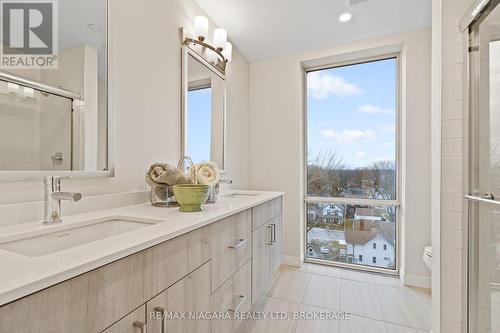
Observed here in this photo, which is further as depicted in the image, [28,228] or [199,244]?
[199,244]

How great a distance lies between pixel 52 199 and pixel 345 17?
2.42m

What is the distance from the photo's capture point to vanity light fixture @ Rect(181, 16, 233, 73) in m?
1.75

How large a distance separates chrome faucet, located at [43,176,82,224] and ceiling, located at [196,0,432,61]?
5.73 feet

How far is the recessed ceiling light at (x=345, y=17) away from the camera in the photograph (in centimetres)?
202

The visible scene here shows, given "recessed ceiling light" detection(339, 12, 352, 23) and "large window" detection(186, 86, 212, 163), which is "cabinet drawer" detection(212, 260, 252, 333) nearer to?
"large window" detection(186, 86, 212, 163)

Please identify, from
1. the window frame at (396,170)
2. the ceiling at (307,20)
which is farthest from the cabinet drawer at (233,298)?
the ceiling at (307,20)

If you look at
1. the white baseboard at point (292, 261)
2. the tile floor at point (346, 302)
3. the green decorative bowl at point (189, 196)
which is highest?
the green decorative bowl at point (189, 196)

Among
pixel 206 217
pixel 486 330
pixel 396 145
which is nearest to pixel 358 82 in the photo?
pixel 396 145

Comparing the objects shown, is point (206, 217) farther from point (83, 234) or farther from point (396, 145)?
point (396, 145)

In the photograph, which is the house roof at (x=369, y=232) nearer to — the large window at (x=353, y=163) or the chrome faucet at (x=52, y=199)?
the large window at (x=353, y=163)

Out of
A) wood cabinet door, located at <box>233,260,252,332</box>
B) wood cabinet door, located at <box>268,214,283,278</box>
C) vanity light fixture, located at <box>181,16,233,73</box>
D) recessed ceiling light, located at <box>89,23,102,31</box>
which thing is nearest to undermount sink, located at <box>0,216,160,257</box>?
wood cabinet door, located at <box>233,260,252,332</box>

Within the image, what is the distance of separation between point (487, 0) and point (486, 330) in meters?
Answer: 1.64

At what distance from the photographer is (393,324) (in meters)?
1.67

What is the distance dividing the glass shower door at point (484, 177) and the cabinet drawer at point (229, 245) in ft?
4.03
